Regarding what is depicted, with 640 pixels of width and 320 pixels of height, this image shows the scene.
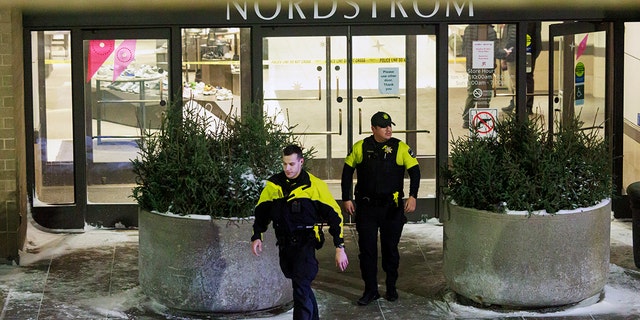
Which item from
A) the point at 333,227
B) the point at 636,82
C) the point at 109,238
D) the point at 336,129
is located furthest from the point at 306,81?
the point at 333,227

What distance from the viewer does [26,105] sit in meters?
14.1

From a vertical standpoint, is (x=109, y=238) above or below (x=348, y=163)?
below

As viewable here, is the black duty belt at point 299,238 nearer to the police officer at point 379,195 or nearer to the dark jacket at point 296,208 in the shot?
the dark jacket at point 296,208

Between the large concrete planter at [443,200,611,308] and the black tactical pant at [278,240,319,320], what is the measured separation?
172 centimetres

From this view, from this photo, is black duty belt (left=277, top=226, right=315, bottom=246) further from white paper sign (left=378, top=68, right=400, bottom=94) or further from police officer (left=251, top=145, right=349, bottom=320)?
white paper sign (left=378, top=68, right=400, bottom=94)

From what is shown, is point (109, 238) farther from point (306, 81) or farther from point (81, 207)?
point (306, 81)

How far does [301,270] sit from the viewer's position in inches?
380

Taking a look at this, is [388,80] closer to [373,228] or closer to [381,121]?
[381,121]

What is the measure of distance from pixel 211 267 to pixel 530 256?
2722 mm

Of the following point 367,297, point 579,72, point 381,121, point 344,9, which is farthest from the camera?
point 579,72

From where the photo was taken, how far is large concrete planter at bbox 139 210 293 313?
10492 mm

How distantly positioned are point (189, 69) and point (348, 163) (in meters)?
3.81

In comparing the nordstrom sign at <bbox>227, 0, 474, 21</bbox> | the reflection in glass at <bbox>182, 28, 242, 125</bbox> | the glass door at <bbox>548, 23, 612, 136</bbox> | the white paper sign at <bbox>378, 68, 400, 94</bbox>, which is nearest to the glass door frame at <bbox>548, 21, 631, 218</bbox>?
the glass door at <bbox>548, 23, 612, 136</bbox>

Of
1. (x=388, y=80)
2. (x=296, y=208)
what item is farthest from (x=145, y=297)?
(x=388, y=80)
